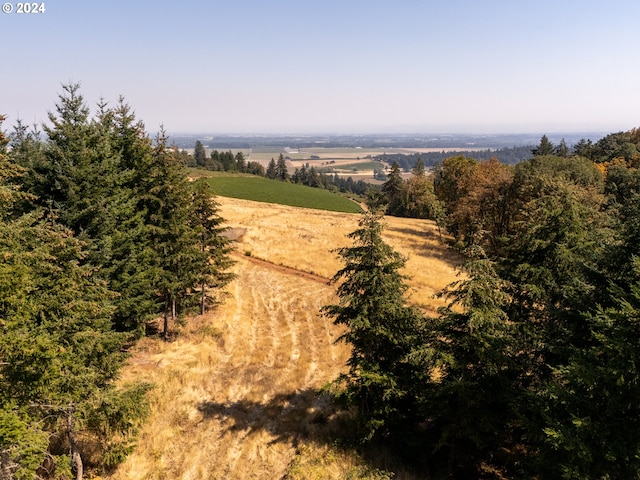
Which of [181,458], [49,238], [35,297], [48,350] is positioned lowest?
[181,458]

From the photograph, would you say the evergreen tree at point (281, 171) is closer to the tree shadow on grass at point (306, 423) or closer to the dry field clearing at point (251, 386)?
the dry field clearing at point (251, 386)

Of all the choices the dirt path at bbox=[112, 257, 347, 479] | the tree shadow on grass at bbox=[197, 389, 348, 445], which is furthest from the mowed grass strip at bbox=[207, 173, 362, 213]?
the tree shadow on grass at bbox=[197, 389, 348, 445]

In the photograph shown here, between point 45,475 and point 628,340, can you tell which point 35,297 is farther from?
point 628,340

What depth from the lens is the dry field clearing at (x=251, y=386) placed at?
49.5 feet

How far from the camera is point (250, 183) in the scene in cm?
11119

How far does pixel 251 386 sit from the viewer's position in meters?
20.3

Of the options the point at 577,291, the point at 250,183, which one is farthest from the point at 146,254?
the point at 250,183

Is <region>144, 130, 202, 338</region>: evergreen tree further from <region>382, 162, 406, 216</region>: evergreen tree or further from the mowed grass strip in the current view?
<region>382, 162, 406, 216</region>: evergreen tree

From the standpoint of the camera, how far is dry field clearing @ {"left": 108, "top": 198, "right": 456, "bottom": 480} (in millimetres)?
15078

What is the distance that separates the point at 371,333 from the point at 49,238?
1134 centimetres

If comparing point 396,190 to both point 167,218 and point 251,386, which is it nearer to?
point 167,218

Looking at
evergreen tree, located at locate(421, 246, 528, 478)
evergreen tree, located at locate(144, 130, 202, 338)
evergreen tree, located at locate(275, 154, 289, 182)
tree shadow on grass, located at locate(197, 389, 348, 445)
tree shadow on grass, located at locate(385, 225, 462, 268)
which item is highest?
evergreen tree, located at locate(275, 154, 289, 182)

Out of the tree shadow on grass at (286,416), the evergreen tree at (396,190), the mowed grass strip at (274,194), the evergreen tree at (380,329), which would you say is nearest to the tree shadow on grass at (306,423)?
the tree shadow on grass at (286,416)

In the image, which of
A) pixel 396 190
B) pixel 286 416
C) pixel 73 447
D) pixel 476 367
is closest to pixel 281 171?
pixel 396 190
